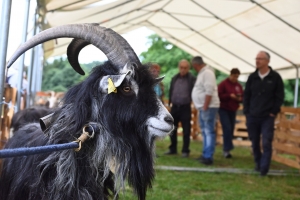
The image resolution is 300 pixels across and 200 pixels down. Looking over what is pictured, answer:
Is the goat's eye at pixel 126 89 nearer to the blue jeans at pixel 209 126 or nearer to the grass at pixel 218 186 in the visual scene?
the grass at pixel 218 186

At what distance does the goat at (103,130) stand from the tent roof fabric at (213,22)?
12.7ft

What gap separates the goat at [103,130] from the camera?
280 centimetres

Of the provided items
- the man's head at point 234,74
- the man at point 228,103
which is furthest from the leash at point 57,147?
the man's head at point 234,74

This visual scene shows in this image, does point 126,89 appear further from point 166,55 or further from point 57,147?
point 166,55

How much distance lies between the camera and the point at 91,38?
10.0 ft

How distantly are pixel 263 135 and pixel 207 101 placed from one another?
1316 mm

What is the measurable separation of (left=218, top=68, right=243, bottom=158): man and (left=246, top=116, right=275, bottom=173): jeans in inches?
79.6

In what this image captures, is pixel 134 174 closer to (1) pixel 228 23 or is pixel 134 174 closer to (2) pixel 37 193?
(2) pixel 37 193

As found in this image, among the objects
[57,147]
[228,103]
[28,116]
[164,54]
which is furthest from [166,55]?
[57,147]

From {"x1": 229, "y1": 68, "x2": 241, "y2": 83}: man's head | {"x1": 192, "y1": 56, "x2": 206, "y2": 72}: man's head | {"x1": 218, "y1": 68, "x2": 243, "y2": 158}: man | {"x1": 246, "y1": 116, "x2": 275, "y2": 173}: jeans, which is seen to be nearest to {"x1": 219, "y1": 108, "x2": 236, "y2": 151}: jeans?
{"x1": 218, "y1": 68, "x2": 243, "y2": 158}: man

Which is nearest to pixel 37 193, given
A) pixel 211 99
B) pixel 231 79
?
pixel 211 99

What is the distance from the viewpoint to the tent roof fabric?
332 inches

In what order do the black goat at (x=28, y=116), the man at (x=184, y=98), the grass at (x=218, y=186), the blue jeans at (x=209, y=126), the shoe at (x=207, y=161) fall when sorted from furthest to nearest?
the man at (x=184, y=98) < the shoe at (x=207, y=161) < the blue jeans at (x=209, y=126) < the grass at (x=218, y=186) < the black goat at (x=28, y=116)

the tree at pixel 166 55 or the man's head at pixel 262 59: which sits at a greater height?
the tree at pixel 166 55
